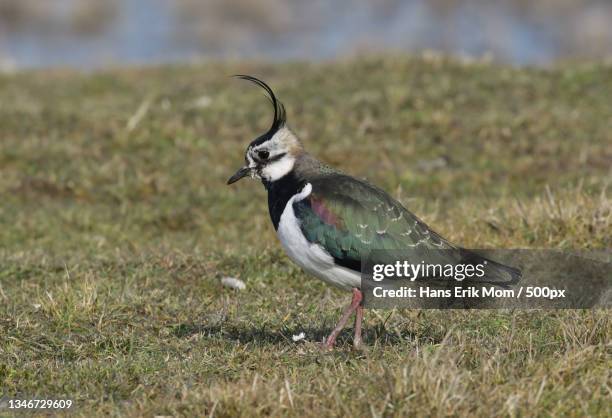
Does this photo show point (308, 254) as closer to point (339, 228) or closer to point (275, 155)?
point (339, 228)

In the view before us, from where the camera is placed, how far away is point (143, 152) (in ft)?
41.7

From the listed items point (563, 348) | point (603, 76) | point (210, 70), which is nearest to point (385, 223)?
point (563, 348)

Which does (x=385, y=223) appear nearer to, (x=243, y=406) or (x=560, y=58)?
(x=243, y=406)

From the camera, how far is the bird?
546 centimetres

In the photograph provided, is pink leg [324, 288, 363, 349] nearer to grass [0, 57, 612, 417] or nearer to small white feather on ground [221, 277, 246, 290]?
grass [0, 57, 612, 417]

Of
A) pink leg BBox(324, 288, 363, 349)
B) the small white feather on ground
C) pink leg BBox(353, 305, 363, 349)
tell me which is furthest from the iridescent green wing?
the small white feather on ground

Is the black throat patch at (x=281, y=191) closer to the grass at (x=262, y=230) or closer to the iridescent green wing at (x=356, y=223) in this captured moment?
the iridescent green wing at (x=356, y=223)

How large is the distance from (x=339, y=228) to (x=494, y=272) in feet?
3.29

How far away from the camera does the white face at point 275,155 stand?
595 centimetres

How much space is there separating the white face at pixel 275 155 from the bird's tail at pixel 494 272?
4.06 ft

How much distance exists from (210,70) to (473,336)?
13.4m

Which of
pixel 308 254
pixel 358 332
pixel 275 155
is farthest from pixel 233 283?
pixel 308 254

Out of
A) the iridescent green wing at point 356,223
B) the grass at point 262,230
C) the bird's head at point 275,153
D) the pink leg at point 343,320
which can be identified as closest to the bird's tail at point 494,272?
the iridescent green wing at point 356,223

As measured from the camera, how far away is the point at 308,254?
5461 mm
